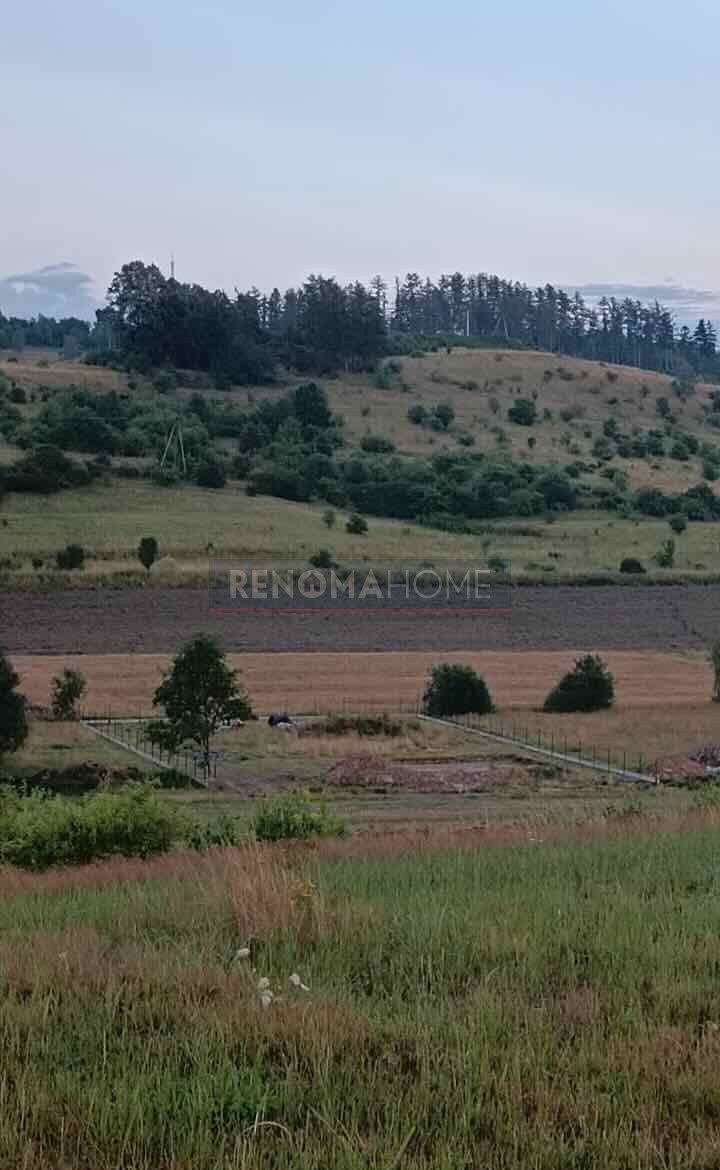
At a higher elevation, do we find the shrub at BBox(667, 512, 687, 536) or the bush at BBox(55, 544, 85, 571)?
the shrub at BBox(667, 512, 687, 536)

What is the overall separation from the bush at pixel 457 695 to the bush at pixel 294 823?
1054 inches

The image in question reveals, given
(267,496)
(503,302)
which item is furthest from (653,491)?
(503,302)

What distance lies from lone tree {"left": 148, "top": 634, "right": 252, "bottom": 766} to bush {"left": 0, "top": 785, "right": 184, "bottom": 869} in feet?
55.8

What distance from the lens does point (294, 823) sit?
12.9m

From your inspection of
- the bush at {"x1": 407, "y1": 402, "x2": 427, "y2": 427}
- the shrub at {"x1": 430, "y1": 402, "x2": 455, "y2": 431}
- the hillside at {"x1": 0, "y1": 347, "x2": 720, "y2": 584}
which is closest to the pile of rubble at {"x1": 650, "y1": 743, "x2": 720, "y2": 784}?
the hillside at {"x1": 0, "y1": 347, "x2": 720, "y2": 584}

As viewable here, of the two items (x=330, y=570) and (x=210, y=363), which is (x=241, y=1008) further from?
(x=210, y=363)

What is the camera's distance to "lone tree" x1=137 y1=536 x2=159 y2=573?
5738 centimetres

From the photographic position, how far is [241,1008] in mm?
5066

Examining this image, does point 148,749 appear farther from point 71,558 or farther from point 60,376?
point 60,376

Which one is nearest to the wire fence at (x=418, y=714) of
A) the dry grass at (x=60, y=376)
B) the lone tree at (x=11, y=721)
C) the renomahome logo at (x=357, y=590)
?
the lone tree at (x=11, y=721)

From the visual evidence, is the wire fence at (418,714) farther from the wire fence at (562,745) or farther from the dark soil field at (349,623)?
the dark soil field at (349,623)

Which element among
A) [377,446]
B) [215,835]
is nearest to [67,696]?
[215,835]

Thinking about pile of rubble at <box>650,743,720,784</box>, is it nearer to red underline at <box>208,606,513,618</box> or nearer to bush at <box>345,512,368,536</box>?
red underline at <box>208,606,513,618</box>

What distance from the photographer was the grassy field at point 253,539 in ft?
193
